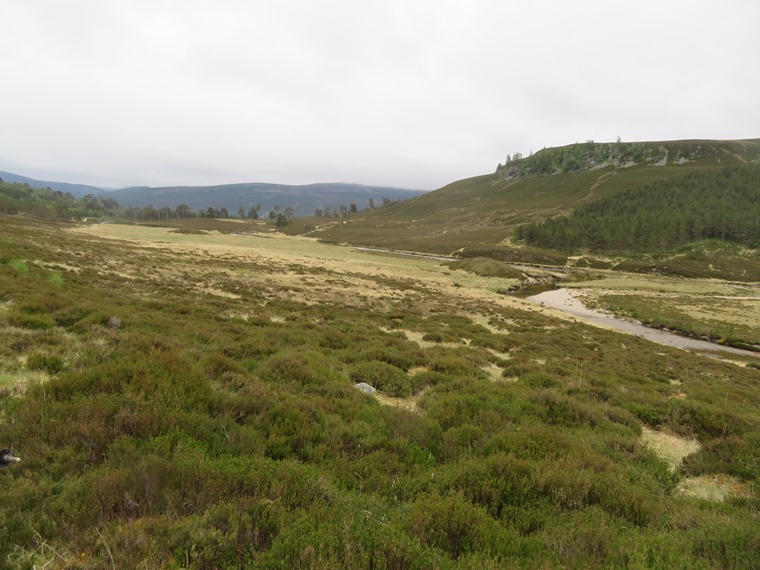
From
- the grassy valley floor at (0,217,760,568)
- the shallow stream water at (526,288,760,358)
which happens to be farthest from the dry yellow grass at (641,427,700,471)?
the shallow stream water at (526,288,760,358)

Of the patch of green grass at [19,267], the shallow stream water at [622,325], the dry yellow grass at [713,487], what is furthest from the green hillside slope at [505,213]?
the dry yellow grass at [713,487]

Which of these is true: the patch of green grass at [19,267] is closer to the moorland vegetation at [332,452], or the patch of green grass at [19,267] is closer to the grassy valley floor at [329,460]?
the moorland vegetation at [332,452]

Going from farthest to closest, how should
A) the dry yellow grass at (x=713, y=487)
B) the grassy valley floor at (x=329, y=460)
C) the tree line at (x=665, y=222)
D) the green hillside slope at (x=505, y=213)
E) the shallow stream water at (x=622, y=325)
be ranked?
the green hillside slope at (x=505, y=213) < the tree line at (x=665, y=222) < the shallow stream water at (x=622, y=325) < the dry yellow grass at (x=713, y=487) < the grassy valley floor at (x=329, y=460)

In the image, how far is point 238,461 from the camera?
4566 millimetres

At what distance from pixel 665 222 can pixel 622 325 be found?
317ft

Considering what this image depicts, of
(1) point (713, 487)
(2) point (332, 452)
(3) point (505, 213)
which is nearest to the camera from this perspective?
(2) point (332, 452)

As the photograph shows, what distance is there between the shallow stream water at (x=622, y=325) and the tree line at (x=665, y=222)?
6248 centimetres

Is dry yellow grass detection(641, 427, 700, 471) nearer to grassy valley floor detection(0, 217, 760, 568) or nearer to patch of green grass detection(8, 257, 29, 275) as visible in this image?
grassy valley floor detection(0, 217, 760, 568)

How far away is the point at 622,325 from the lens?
34.0m

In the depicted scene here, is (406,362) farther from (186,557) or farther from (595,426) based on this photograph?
(186,557)

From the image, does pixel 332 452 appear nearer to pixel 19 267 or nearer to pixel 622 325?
pixel 19 267

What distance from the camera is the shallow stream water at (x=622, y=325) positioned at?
89.6 feet

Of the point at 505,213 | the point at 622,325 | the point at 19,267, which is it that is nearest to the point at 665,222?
the point at 505,213

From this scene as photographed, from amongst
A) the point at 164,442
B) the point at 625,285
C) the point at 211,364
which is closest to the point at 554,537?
the point at 164,442
